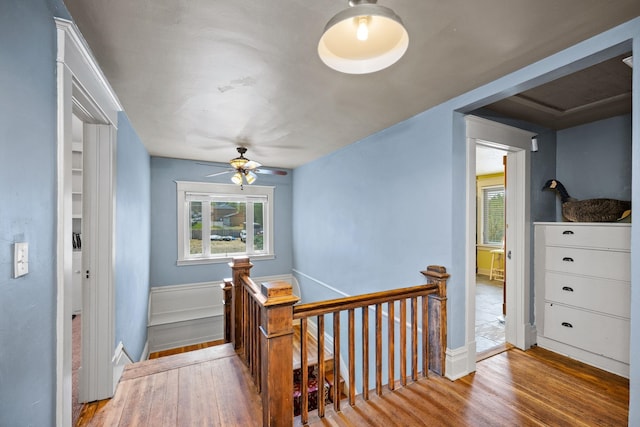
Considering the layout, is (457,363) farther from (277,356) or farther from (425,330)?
(277,356)

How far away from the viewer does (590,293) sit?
257 cm

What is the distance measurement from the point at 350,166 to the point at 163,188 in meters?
3.13

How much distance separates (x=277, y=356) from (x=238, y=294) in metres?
1.22

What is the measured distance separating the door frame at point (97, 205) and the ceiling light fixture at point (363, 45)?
1.21 m

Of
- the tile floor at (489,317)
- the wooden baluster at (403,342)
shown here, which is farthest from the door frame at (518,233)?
the wooden baluster at (403,342)

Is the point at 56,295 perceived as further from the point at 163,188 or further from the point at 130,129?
the point at 163,188

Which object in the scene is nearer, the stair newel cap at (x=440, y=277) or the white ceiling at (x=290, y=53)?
the white ceiling at (x=290, y=53)

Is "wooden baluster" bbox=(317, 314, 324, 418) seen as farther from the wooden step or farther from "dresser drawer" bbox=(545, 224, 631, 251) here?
"dresser drawer" bbox=(545, 224, 631, 251)

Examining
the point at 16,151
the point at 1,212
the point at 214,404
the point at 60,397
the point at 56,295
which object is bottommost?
the point at 214,404

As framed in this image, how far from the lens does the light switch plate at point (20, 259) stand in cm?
94

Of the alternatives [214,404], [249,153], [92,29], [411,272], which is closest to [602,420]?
[411,272]

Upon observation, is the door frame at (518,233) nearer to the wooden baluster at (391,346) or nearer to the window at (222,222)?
the wooden baluster at (391,346)

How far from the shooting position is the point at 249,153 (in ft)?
13.9

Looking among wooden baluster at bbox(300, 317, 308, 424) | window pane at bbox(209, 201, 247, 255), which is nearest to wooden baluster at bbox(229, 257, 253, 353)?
wooden baluster at bbox(300, 317, 308, 424)
